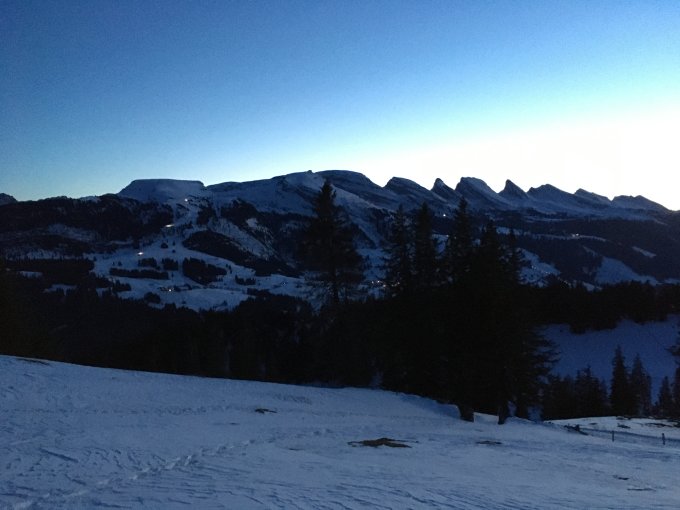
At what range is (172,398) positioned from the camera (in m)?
21.9

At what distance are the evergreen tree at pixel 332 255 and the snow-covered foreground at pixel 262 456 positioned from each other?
8.96 meters

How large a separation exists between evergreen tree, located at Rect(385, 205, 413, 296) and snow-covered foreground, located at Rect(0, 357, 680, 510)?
11.9m

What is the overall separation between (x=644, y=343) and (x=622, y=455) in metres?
113

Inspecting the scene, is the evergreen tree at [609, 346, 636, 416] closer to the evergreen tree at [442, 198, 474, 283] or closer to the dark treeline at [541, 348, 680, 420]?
the dark treeline at [541, 348, 680, 420]

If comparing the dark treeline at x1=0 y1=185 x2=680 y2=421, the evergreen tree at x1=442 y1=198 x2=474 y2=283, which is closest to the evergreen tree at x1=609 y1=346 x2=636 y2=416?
the dark treeline at x1=0 y1=185 x2=680 y2=421

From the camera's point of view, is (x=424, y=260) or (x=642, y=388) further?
(x=642, y=388)

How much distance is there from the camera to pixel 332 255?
32.7 meters

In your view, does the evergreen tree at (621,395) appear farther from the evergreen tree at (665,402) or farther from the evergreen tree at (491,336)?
the evergreen tree at (491,336)

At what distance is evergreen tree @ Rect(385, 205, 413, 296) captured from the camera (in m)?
35.5

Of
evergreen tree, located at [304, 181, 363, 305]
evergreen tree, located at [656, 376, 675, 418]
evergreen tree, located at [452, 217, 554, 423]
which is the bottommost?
evergreen tree, located at [656, 376, 675, 418]

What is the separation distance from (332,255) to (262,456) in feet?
67.8

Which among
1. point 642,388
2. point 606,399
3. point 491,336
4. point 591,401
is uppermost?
point 491,336

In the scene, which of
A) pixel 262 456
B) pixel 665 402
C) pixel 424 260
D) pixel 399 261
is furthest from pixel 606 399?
pixel 262 456

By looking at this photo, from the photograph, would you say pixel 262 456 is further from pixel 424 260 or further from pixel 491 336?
pixel 424 260
